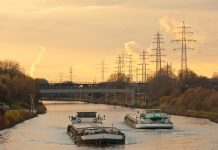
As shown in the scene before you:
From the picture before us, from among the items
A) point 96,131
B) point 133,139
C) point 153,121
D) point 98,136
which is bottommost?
point 133,139

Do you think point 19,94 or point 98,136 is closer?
point 98,136

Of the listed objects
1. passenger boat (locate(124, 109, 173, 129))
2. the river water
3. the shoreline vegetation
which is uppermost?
the shoreline vegetation

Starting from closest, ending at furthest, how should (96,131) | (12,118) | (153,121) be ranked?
(96,131) < (153,121) < (12,118)

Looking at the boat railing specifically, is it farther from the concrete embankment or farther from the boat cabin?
the boat cabin

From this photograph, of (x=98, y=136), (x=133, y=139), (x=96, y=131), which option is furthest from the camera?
(x=133, y=139)

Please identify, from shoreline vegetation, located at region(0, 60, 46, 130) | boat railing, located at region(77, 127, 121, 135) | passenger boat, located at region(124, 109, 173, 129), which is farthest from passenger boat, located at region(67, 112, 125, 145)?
shoreline vegetation, located at region(0, 60, 46, 130)

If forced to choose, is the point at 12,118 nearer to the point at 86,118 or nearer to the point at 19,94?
the point at 86,118

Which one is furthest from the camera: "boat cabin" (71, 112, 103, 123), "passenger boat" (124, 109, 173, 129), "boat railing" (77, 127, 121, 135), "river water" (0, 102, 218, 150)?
"boat cabin" (71, 112, 103, 123)

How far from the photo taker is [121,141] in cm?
6259

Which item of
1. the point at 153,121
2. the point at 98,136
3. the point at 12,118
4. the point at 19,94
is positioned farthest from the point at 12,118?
the point at 19,94

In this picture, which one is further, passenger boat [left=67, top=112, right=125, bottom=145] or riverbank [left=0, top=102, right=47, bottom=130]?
riverbank [left=0, top=102, right=47, bottom=130]

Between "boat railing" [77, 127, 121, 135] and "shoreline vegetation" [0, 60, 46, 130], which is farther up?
"shoreline vegetation" [0, 60, 46, 130]

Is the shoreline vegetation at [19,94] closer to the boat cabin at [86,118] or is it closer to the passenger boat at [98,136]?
the boat cabin at [86,118]

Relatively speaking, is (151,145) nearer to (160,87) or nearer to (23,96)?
(23,96)
